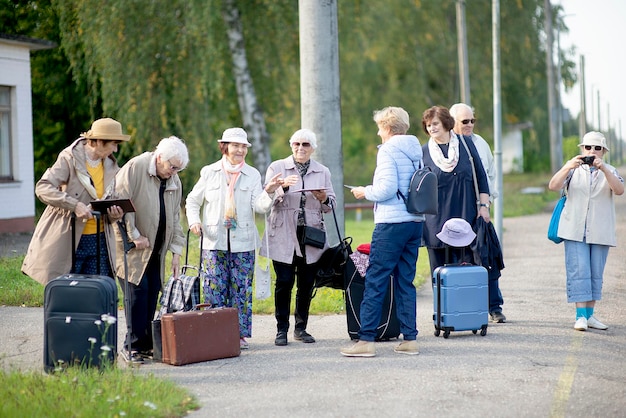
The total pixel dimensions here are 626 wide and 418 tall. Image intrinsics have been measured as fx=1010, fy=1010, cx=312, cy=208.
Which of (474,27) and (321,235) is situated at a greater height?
(474,27)

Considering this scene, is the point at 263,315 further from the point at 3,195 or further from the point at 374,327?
the point at 3,195

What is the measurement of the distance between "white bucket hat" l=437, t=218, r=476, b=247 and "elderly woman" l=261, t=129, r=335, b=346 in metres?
1.12

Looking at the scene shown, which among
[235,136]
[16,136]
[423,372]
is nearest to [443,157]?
[235,136]

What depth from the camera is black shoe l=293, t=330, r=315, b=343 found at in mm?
8766

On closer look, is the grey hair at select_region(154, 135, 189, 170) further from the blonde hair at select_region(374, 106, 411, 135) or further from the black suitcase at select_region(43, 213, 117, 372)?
the blonde hair at select_region(374, 106, 411, 135)

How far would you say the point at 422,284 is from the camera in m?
13.4

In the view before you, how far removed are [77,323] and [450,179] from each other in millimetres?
3767

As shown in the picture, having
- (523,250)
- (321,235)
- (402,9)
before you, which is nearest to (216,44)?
(523,250)

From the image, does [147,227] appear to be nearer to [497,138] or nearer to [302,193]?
[302,193]

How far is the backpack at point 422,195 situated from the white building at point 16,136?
15032mm

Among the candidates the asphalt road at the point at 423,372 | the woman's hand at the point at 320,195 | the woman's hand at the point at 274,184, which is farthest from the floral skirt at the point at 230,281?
the woman's hand at the point at 320,195

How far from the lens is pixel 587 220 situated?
9406mm

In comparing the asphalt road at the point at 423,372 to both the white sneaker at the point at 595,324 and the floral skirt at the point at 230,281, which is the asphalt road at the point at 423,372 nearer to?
the white sneaker at the point at 595,324

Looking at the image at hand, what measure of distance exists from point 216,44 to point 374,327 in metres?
17.8
